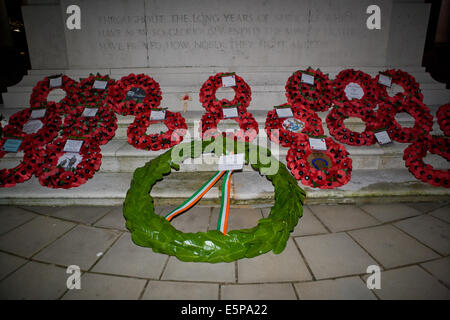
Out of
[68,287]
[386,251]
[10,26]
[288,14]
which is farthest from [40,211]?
[10,26]

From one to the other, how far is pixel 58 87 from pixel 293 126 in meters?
4.59

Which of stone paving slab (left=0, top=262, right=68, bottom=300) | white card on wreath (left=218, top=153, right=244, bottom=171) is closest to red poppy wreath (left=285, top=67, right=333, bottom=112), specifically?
white card on wreath (left=218, top=153, right=244, bottom=171)

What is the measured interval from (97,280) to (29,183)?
2351mm

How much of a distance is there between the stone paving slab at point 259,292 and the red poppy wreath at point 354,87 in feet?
12.3

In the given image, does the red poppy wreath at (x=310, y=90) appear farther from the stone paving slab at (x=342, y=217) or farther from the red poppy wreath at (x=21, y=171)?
the red poppy wreath at (x=21, y=171)

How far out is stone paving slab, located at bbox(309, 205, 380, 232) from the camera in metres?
3.02

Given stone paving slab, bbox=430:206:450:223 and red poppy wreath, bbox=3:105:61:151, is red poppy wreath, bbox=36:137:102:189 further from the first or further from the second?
stone paving slab, bbox=430:206:450:223

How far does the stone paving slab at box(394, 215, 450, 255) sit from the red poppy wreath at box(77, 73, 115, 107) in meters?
5.11

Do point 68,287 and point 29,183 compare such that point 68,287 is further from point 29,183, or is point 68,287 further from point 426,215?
point 426,215

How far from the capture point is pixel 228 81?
4719 mm

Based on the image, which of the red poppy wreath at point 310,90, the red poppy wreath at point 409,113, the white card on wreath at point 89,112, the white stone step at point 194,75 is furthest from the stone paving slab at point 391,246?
the white card on wreath at point 89,112

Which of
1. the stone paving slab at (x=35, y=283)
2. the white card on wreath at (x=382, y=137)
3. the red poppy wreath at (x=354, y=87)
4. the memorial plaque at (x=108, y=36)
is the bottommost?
the stone paving slab at (x=35, y=283)

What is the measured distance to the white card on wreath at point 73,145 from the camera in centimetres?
384

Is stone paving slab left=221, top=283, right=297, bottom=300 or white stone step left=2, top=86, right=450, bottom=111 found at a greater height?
white stone step left=2, top=86, right=450, bottom=111
